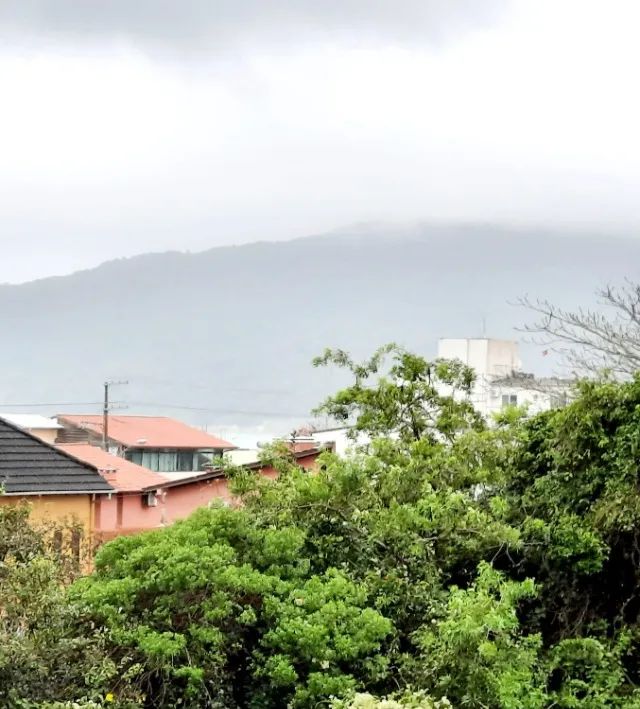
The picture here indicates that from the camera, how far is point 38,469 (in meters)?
17.4

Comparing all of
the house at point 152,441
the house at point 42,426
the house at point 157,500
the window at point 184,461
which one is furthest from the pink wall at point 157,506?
the window at point 184,461

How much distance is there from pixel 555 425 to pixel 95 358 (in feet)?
615

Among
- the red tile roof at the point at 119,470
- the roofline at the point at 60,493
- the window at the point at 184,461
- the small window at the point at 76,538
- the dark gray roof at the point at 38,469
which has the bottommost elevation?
the window at the point at 184,461

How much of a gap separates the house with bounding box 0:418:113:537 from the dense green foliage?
221 inches

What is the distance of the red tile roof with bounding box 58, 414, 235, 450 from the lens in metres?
49.8

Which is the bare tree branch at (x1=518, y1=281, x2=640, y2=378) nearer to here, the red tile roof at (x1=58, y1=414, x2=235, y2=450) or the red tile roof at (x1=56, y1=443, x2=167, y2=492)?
the red tile roof at (x1=56, y1=443, x2=167, y2=492)

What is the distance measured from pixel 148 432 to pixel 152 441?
1.92 meters

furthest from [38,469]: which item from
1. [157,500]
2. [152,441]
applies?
[152,441]

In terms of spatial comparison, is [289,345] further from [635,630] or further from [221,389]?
[635,630]

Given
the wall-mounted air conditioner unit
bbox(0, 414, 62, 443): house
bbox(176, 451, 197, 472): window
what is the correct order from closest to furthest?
1. the wall-mounted air conditioner unit
2. bbox(0, 414, 62, 443): house
3. bbox(176, 451, 197, 472): window

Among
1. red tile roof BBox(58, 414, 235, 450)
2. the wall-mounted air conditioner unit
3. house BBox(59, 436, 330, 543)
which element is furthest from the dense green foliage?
red tile roof BBox(58, 414, 235, 450)

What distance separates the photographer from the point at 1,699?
27.4 ft

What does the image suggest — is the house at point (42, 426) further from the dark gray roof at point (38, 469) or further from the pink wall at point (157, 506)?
the dark gray roof at point (38, 469)

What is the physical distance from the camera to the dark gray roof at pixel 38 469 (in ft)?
55.6
